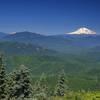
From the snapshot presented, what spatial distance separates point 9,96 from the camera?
39.2 m

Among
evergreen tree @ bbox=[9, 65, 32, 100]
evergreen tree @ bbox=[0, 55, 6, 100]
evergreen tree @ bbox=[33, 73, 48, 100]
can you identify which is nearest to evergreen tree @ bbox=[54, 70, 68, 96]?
evergreen tree @ bbox=[33, 73, 48, 100]

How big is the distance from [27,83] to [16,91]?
5.49ft

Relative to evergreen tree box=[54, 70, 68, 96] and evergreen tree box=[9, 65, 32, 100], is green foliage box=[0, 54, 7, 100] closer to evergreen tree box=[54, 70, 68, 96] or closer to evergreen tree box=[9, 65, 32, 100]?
evergreen tree box=[9, 65, 32, 100]

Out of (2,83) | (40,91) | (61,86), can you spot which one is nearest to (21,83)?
(2,83)

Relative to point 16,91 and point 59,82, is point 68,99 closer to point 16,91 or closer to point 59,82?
point 16,91

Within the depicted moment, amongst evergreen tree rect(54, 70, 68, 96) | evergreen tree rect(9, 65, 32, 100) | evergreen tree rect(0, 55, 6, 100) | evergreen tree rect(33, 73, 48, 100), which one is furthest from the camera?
evergreen tree rect(54, 70, 68, 96)

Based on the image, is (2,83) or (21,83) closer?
(21,83)

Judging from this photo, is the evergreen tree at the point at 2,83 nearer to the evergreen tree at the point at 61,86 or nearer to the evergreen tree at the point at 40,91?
the evergreen tree at the point at 40,91

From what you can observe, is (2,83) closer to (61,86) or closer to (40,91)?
(40,91)

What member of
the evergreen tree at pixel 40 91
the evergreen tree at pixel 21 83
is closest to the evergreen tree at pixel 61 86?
the evergreen tree at pixel 40 91

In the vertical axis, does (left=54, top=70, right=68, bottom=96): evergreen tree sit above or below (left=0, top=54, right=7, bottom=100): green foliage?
below

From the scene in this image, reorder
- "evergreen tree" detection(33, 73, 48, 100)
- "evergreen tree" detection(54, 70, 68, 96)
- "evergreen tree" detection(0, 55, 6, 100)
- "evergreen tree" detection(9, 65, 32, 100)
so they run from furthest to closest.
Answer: "evergreen tree" detection(54, 70, 68, 96) < "evergreen tree" detection(0, 55, 6, 100) < "evergreen tree" detection(9, 65, 32, 100) < "evergreen tree" detection(33, 73, 48, 100)

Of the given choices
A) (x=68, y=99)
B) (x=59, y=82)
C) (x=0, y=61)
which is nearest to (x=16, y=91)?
(x=0, y=61)

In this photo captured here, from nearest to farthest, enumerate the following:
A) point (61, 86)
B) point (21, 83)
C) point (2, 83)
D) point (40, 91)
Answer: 1. point (21, 83)
2. point (2, 83)
3. point (40, 91)
4. point (61, 86)
